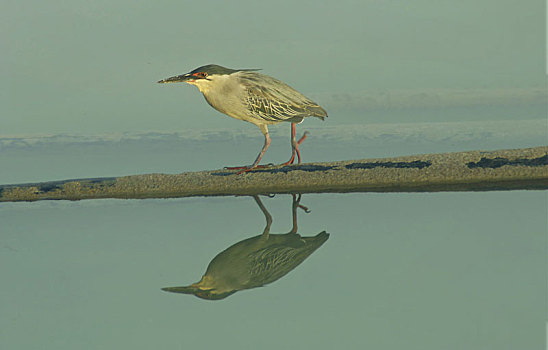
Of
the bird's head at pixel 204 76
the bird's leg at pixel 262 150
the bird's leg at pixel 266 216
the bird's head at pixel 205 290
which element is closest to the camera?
the bird's head at pixel 205 290

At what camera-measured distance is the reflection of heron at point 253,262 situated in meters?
2.30

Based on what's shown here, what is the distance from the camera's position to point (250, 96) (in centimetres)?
414

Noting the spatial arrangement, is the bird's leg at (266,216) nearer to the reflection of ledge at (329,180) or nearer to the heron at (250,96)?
the reflection of ledge at (329,180)

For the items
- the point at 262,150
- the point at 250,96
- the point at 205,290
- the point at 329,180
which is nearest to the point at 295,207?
the point at 329,180

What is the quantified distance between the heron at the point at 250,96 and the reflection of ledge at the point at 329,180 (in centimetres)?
23

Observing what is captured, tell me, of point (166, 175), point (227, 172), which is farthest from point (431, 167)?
point (166, 175)

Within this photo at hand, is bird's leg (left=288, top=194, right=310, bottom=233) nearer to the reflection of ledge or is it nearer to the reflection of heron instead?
the reflection of heron

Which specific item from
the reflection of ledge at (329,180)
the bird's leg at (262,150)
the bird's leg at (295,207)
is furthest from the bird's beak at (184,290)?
the bird's leg at (262,150)

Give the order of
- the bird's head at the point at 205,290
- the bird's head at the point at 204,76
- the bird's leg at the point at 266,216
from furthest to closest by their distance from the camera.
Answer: the bird's head at the point at 204,76
the bird's leg at the point at 266,216
the bird's head at the point at 205,290

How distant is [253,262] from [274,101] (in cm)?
182

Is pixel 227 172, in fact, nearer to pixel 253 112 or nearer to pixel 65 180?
pixel 253 112

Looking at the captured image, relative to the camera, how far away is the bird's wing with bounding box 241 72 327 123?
4.15 m

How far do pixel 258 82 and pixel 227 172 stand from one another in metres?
0.68

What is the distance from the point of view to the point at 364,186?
421 cm
